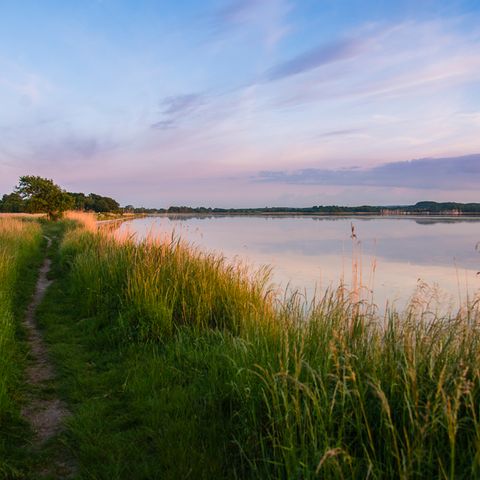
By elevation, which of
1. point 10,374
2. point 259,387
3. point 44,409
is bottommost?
point 44,409

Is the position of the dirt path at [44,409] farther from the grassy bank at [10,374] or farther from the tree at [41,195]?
the tree at [41,195]

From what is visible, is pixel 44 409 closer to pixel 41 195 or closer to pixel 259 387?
pixel 259 387

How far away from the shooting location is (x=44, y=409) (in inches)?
195

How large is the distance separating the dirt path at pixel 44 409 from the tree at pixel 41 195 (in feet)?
129

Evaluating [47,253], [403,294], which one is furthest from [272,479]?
[47,253]

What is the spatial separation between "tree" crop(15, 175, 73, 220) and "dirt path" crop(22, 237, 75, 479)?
39.3 m

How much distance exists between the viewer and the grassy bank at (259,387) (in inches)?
115

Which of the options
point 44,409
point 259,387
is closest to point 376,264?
point 259,387

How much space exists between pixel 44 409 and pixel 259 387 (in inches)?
102

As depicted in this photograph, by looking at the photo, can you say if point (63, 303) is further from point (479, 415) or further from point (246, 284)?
point (479, 415)

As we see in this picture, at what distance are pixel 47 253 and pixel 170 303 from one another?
48.1 feet

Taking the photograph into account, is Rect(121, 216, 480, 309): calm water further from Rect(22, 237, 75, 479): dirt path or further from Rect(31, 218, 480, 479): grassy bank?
Rect(22, 237, 75, 479): dirt path

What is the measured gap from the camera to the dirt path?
3.90 meters

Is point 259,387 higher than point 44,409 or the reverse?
higher
